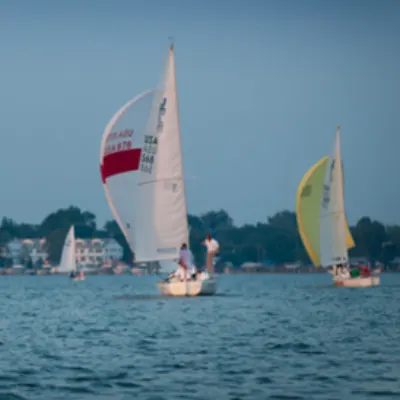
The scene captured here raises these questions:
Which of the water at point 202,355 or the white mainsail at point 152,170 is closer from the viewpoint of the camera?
the water at point 202,355

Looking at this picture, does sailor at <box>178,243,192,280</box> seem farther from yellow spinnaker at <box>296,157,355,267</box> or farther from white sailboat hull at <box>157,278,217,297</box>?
yellow spinnaker at <box>296,157,355,267</box>

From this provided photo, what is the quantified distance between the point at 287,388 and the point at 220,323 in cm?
1384

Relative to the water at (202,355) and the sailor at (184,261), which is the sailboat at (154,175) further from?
the water at (202,355)

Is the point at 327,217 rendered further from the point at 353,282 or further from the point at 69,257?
the point at 69,257

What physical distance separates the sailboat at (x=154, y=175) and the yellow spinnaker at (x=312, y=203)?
22298 millimetres

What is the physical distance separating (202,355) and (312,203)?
44.9 metres

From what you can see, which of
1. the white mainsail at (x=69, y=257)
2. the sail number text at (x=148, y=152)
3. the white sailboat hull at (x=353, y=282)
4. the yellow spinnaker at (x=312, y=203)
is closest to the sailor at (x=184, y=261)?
the sail number text at (x=148, y=152)

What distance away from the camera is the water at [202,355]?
1903 cm

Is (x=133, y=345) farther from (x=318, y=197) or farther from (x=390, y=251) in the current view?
(x=390, y=251)

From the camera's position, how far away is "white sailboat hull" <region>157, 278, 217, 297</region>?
1788 inches

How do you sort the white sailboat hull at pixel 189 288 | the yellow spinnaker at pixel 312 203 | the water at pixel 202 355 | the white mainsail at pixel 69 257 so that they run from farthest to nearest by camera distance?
the white mainsail at pixel 69 257, the yellow spinnaker at pixel 312 203, the white sailboat hull at pixel 189 288, the water at pixel 202 355

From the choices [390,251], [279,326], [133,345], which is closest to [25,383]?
[133,345]

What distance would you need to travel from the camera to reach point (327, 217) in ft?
213

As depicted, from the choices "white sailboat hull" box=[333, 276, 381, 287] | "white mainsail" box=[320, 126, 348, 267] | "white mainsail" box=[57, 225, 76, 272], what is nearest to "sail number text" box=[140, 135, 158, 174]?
"white mainsail" box=[320, 126, 348, 267]
